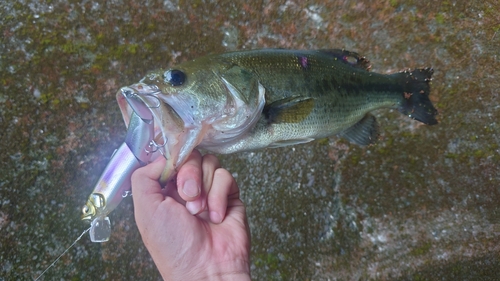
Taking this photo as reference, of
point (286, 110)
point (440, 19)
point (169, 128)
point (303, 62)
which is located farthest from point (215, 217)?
point (440, 19)

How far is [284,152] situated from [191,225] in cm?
169

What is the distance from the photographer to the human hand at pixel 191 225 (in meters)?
1.72

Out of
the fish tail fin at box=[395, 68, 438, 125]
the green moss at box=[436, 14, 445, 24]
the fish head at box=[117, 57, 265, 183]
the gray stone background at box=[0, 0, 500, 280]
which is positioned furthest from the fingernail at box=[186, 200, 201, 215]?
the green moss at box=[436, 14, 445, 24]

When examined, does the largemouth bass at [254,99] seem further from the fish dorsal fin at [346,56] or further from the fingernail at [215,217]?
the fingernail at [215,217]

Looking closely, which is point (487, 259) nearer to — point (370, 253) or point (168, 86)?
point (370, 253)

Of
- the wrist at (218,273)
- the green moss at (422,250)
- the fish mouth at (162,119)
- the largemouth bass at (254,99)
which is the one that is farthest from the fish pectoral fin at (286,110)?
the green moss at (422,250)

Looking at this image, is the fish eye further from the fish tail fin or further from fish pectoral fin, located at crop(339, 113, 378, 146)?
the fish tail fin

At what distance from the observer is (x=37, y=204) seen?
2.88 metres

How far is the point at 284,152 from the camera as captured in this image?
327 cm

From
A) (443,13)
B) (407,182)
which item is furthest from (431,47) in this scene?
(407,182)

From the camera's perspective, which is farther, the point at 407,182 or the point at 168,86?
the point at 407,182

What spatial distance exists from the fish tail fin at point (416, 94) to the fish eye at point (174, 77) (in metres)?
1.64

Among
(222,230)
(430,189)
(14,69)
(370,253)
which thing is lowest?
(370,253)

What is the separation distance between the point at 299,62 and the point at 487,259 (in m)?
2.46
